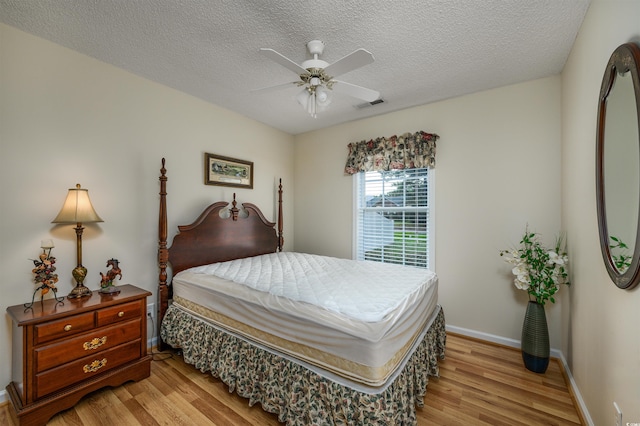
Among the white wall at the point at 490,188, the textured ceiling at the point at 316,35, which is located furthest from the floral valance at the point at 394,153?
the textured ceiling at the point at 316,35

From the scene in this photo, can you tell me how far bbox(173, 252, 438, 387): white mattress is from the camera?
1444 millimetres

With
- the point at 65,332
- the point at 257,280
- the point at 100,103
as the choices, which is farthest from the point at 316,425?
the point at 100,103

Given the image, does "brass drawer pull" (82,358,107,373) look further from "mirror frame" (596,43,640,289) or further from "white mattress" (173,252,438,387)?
"mirror frame" (596,43,640,289)

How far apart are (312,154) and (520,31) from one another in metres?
2.78

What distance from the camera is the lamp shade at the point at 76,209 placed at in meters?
1.96

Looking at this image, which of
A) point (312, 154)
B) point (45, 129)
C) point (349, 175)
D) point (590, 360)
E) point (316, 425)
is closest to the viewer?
point (316, 425)

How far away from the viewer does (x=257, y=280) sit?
222cm

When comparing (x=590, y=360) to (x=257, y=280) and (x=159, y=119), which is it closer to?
(x=257, y=280)

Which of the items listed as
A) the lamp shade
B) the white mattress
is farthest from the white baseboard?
the lamp shade

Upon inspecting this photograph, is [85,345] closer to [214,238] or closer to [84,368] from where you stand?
[84,368]

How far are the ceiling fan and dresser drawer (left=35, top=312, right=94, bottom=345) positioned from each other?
7.00ft

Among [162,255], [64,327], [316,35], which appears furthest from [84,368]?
[316,35]

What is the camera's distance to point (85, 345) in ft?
6.07

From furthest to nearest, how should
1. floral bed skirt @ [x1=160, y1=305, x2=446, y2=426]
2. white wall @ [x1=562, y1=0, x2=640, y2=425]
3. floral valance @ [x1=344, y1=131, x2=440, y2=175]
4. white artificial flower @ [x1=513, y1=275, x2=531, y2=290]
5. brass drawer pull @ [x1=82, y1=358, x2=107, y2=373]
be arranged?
1. floral valance @ [x1=344, y1=131, x2=440, y2=175]
2. white artificial flower @ [x1=513, y1=275, x2=531, y2=290]
3. brass drawer pull @ [x1=82, y1=358, x2=107, y2=373]
4. floral bed skirt @ [x1=160, y1=305, x2=446, y2=426]
5. white wall @ [x1=562, y1=0, x2=640, y2=425]
